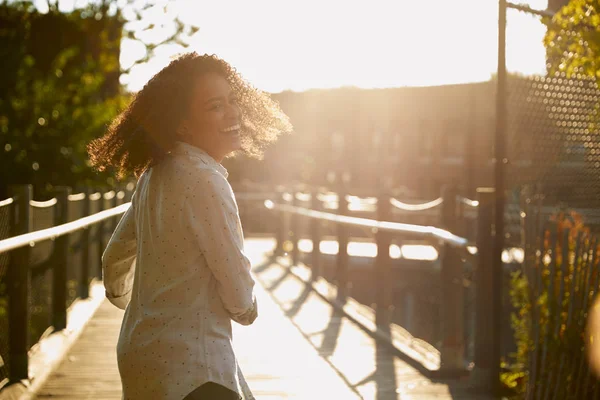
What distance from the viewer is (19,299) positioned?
5582 mm

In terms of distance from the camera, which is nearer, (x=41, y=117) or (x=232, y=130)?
(x=232, y=130)

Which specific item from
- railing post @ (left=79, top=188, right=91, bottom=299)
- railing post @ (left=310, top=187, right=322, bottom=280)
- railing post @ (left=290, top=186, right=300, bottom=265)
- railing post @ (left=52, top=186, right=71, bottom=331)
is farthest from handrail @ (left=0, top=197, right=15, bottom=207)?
railing post @ (left=290, top=186, right=300, bottom=265)

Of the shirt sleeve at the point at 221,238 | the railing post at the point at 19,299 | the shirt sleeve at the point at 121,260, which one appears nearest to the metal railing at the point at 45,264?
the railing post at the point at 19,299

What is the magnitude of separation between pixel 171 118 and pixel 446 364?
13.5 feet

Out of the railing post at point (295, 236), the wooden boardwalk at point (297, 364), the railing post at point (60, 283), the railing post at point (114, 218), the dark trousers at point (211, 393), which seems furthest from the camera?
the railing post at point (295, 236)

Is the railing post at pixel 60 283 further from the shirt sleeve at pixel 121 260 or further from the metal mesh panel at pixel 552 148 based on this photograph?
the shirt sleeve at pixel 121 260

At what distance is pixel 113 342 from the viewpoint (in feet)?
26.1

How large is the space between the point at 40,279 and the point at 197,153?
191 inches

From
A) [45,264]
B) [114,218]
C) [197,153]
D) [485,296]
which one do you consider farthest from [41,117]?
[197,153]

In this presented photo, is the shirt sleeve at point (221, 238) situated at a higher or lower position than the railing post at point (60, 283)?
higher

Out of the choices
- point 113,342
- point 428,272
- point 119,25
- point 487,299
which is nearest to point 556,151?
point 487,299

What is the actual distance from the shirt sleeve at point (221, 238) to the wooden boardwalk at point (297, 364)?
3470 mm

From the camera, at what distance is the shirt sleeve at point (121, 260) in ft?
9.68

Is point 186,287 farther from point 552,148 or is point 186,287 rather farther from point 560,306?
point 552,148
